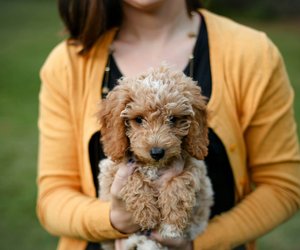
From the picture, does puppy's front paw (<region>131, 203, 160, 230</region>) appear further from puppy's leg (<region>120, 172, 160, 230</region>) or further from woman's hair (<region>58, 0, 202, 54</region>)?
→ woman's hair (<region>58, 0, 202, 54</region>)

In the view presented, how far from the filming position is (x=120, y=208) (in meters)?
3.01

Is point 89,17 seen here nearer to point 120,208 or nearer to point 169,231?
point 120,208

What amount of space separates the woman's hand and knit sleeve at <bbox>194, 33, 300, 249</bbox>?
0.54 meters

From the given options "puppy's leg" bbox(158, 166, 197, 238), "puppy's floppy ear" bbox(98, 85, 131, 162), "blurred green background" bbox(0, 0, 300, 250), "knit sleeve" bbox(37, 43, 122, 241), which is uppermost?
"puppy's floppy ear" bbox(98, 85, 131, 162)

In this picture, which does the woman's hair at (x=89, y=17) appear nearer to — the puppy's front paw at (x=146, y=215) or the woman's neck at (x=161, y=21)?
the woman's neck at (x=161, y=21)

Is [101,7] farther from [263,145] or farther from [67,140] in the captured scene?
[263,145]

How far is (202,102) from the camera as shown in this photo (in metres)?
2.81

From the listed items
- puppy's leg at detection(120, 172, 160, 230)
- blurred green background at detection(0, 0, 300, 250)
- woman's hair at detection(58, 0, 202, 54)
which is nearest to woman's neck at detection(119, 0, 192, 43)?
woman's hair at detection(58, 0, 202, 54)

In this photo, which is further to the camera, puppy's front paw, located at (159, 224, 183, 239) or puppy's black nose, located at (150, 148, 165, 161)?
puppy's front paw, located at (159, 224, 183, 239)

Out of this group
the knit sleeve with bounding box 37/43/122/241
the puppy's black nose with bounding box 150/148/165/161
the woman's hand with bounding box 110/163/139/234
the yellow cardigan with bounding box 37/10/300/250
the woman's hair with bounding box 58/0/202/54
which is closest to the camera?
the puppy's black nose with bounding box 150/148/165/161

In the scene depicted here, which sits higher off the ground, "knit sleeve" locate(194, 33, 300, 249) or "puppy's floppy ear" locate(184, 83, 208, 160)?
"puppy's floppy ear" locate(184, 83, 208, 160)

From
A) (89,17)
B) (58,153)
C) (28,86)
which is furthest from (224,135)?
(28,86)

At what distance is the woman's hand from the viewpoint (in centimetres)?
286

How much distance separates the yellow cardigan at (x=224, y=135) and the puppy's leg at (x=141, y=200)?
39 cm
